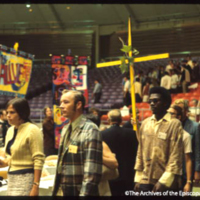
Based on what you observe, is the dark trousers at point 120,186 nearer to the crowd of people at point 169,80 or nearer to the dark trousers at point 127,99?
the crowd of people at point 169,80

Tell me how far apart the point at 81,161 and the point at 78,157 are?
0.10ft

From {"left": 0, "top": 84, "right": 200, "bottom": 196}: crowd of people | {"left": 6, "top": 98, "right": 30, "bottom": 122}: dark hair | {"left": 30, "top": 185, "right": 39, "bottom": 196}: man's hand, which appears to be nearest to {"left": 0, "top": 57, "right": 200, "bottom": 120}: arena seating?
{"left": 0, "top": 84, "right": 200, "bottom": 196}: crowd of people

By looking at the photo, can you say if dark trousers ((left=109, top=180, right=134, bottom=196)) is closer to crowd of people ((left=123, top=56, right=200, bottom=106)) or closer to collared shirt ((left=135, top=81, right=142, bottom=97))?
crowd of people ((left=123, top=56, right=200, bottom=106))

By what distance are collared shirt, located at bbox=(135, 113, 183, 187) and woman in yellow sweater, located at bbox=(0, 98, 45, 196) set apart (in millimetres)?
758

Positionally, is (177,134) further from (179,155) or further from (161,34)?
(161,34)

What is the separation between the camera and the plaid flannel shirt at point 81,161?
245cm

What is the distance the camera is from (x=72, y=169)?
251 cm

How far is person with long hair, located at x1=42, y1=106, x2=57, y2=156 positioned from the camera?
6.47 m

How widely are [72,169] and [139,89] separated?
10.5 metres

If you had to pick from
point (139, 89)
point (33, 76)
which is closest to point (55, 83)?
point (139, 89)

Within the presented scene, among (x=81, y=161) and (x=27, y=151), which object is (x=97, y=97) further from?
(x=81, y=161)

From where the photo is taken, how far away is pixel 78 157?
2512 mm

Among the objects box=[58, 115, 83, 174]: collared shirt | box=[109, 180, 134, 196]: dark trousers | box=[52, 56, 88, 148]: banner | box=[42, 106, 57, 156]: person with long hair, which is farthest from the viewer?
box=[52, 56, 88, 148]: banner

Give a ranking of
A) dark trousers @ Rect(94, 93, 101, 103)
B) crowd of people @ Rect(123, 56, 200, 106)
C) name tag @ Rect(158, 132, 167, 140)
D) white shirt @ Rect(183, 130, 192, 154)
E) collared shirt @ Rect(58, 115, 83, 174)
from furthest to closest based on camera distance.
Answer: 1. dark trousers @ Rect(94, 93, 101, 103)
2. crowd of people @ Rect(123, 56, 200, 106)
3. white shirt @ Rect(183, 130, 192, 154)
4. name tag @ Rect(158, 132, 167, 140)
5. collared shirt @ Rect(58, 115, 83, 174)
